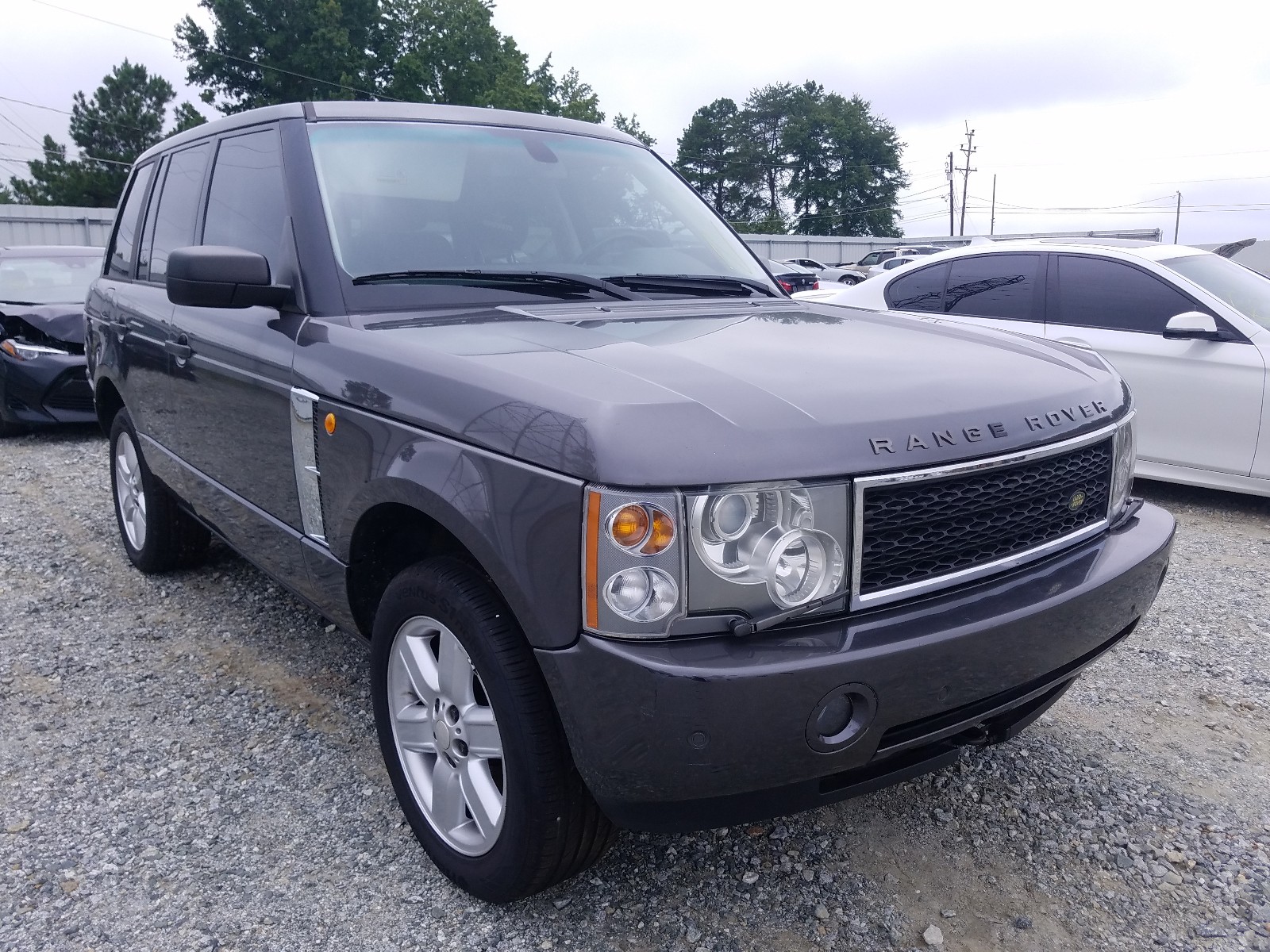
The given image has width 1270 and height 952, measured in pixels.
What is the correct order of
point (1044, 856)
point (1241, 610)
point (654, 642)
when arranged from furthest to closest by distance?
point (1241, 610)
point (1044, 856)
point (654, 642)

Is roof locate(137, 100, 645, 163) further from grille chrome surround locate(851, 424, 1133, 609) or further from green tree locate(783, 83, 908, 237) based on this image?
green tree locate(783, 83, 908, 237)

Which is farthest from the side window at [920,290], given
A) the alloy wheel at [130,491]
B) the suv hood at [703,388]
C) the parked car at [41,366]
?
the parked car at [41,366]

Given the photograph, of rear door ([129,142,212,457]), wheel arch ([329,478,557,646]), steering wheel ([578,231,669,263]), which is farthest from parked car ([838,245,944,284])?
wheel arch ([329,478,557,646])

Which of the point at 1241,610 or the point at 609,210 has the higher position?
the point at 609,210

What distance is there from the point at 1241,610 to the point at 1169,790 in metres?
1.76

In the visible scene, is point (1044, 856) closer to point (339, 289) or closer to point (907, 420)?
point (907, 420)

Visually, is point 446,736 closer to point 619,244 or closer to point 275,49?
point 619,244

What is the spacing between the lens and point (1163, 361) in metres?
5.65

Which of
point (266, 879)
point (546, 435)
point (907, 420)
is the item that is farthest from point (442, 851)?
point (907, 420)

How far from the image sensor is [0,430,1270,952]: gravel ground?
7.14 feet

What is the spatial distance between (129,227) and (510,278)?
8.53 ft

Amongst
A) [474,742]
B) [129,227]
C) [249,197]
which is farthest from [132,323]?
[474,742]

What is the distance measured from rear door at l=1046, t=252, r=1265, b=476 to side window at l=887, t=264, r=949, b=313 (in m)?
0.74

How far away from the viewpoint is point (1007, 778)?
2.78 meters
